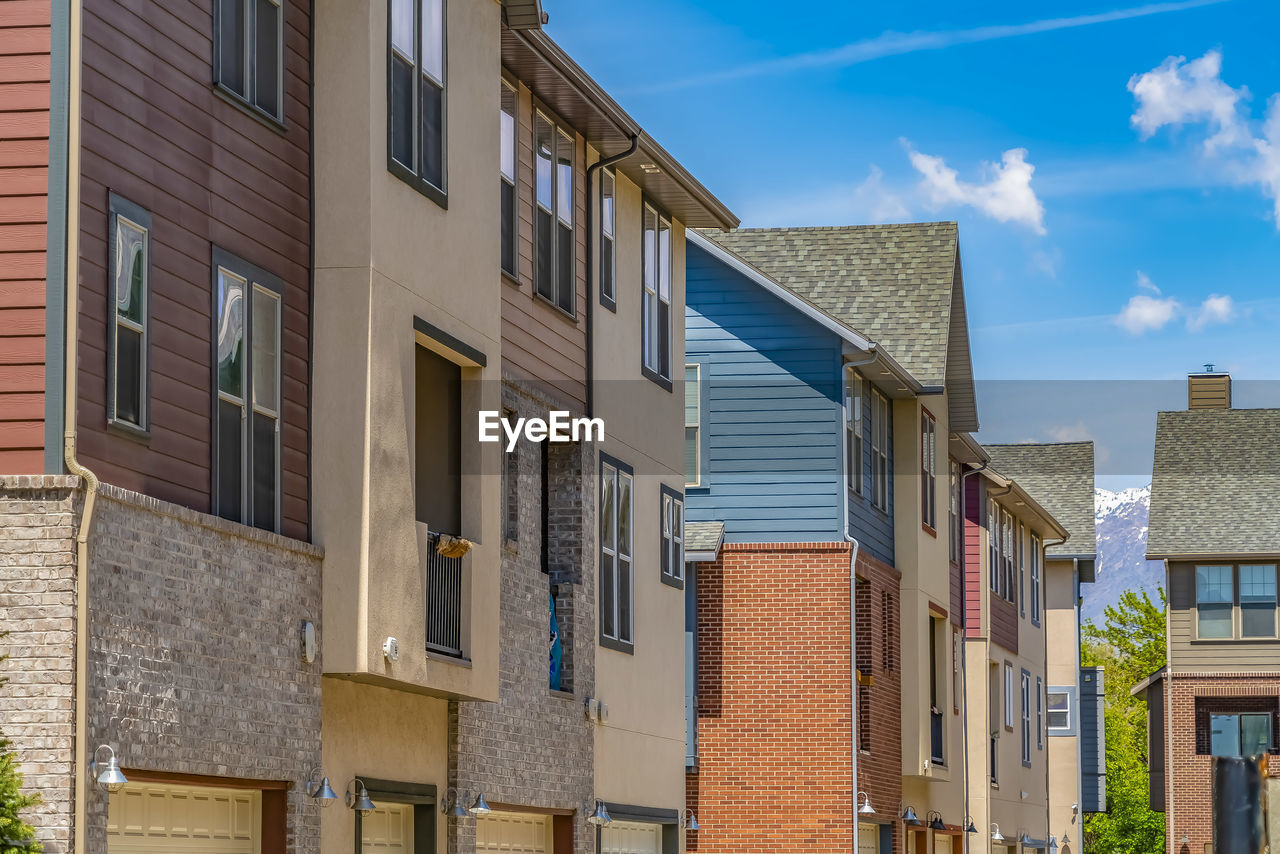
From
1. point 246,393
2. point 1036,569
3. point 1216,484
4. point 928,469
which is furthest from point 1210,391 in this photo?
point 246,393

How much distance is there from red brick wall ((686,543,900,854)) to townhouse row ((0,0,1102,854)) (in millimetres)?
50

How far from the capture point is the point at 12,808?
1037 cm

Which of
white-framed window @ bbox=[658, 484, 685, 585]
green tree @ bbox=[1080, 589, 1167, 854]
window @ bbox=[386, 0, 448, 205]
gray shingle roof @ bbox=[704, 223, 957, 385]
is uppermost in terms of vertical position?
gray shingle roof @ bbox=[704, 223, 957, 385]

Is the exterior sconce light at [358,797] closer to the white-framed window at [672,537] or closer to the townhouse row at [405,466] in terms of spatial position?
the townhouse row at [405,466]

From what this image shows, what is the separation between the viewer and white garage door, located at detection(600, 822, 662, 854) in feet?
73.1

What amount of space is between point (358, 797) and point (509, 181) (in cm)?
696

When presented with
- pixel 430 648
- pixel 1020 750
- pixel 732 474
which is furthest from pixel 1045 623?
pixel 430 648

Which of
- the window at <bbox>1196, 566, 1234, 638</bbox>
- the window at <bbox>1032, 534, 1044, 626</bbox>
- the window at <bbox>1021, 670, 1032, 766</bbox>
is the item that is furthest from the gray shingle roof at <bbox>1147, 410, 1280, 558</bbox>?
the window at <bbox>1021, 670, 1032, 766</bbox>

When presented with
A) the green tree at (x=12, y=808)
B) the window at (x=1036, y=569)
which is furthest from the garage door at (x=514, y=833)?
the window at (x=1036, y=569)

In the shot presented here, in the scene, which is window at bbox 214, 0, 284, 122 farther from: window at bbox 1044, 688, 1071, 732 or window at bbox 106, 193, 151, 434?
window at bbox 1044, 688, 1071, 732

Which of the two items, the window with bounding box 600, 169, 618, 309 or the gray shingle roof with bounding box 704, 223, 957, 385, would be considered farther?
the gray shingle roof with bounding box 704, 223, 957, 385

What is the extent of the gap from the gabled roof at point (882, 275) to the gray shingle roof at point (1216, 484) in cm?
2056

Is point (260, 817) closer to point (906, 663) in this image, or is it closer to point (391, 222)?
point (391, 222)

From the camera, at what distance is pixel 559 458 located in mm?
21375
